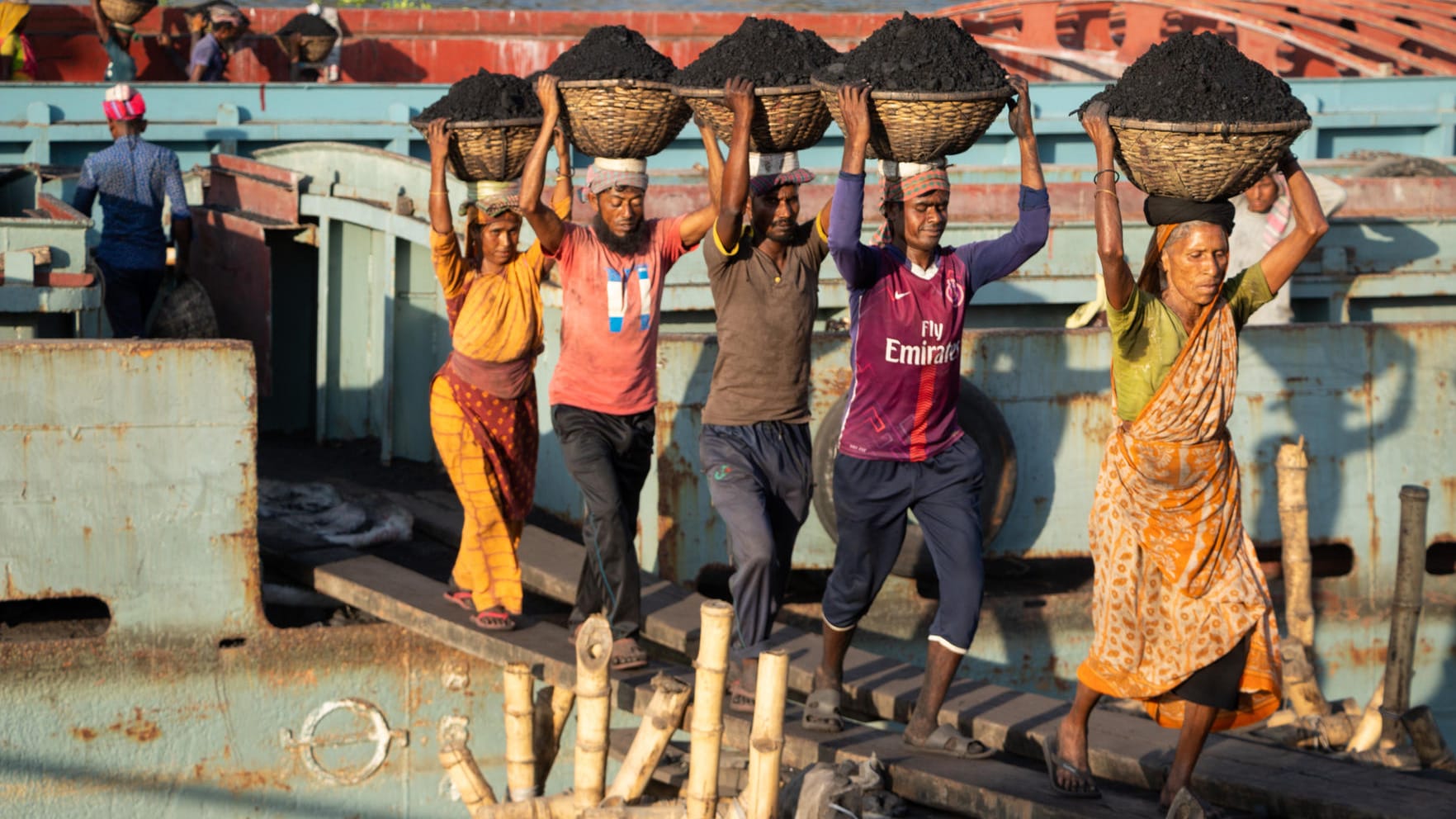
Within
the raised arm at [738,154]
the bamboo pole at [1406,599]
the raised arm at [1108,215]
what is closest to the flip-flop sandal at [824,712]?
the raised arm at [738,154]

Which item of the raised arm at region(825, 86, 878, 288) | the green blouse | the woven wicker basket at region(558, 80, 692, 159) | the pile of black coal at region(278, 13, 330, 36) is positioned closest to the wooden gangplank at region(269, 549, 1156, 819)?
the green blouse

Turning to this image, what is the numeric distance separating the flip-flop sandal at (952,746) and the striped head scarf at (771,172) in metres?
1.71

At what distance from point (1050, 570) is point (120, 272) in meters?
4.89

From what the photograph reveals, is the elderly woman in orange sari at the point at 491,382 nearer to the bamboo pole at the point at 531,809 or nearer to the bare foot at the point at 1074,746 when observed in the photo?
the bamboo pole at the point at 531,809

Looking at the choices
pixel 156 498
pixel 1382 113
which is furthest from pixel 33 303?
pixel 1382 113

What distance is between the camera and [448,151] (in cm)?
599

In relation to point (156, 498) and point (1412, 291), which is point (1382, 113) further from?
point (156, 498)

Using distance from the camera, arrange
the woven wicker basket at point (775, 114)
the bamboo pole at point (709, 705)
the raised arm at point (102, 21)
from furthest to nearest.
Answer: the raised arm at point (102, 21), the woven wicker basket at point (775, 114), the bamboo pole at point (709, 705)

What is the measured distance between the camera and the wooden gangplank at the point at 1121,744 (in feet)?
15.4

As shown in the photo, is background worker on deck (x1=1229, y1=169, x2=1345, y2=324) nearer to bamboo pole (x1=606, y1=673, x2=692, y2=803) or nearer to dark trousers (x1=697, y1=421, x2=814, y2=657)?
dark trousers (x1=697, y1=421, x2=814, y2=657)

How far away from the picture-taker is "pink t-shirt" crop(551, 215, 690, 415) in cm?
586

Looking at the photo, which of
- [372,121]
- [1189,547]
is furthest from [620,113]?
[372,121]

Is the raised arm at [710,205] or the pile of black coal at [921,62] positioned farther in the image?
the raised arm at [710,205]

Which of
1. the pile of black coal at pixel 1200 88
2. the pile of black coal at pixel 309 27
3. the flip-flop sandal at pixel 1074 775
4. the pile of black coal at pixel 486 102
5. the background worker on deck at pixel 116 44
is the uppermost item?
the pile of black coal at pixel 309 27
